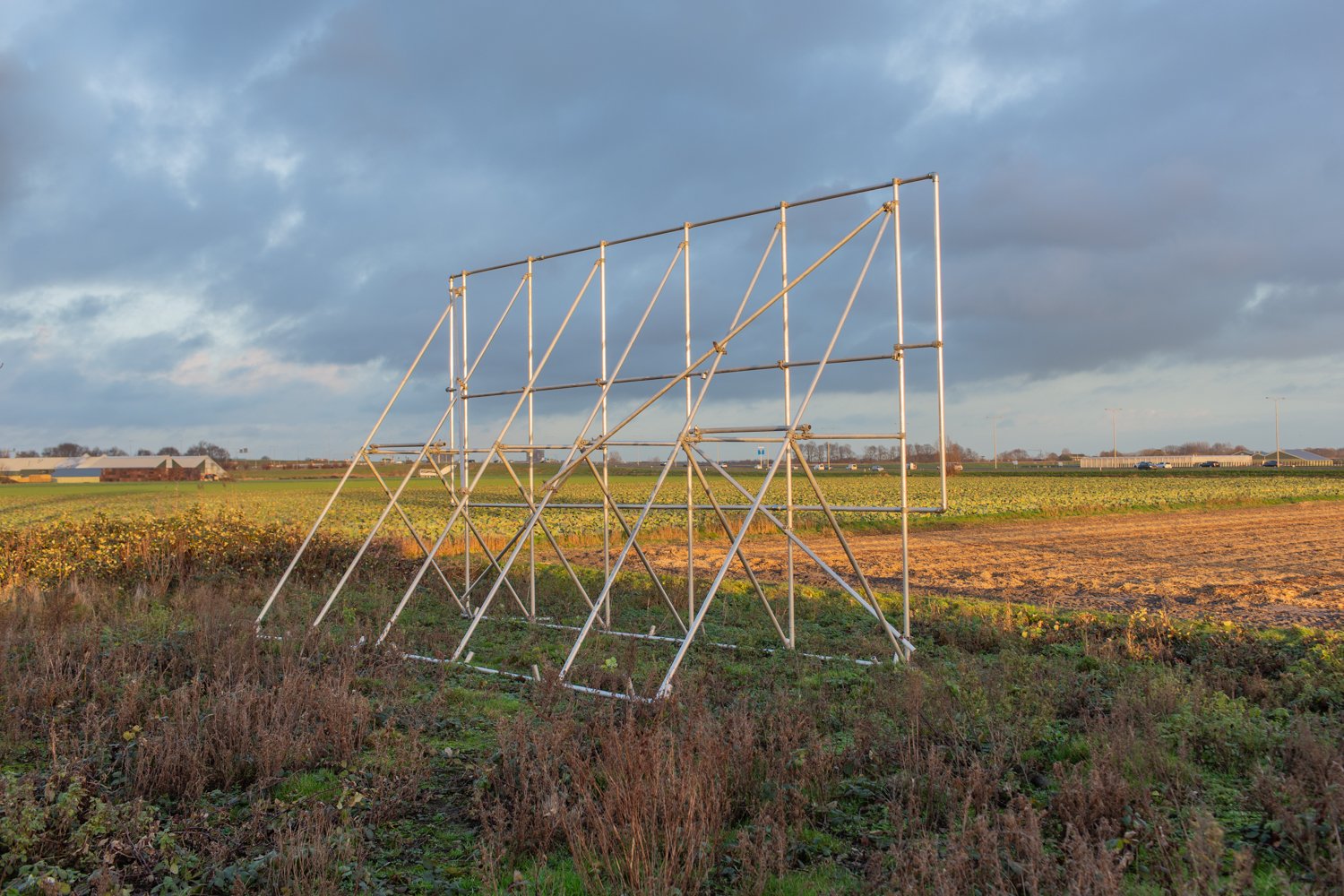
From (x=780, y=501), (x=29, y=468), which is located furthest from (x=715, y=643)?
(x=29, y=468)

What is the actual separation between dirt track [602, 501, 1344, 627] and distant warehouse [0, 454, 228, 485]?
85414 millimetres

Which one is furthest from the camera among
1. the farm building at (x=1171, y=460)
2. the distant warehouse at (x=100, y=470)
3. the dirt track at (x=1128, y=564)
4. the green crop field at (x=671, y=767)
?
the farm building at (x=1171, y=460)

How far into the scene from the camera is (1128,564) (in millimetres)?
20938

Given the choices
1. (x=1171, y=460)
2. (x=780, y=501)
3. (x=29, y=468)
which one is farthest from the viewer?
(x=1171, y=460)

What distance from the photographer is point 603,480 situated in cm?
1051

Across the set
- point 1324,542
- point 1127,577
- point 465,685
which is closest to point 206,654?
point 465,685

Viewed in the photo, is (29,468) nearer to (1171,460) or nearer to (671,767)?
(671,767)

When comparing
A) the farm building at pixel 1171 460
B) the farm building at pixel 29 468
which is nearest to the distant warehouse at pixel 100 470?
the farm building at pixel 29 468

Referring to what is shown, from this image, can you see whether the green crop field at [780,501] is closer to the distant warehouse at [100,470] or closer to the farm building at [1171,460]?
the distant warehouse at [100,470]

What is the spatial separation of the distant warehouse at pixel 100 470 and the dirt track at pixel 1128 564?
85.4 meters

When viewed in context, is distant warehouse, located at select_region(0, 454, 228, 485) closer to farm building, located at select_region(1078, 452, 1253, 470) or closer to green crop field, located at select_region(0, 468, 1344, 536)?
green crop field, located at select_region(0, 468, 1344, 536)

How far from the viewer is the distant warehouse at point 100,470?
108m

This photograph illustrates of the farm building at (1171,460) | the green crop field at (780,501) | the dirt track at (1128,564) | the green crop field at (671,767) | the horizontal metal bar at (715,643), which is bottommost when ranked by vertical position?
the dirt track at (1128,564)

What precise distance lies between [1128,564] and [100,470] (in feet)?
439
